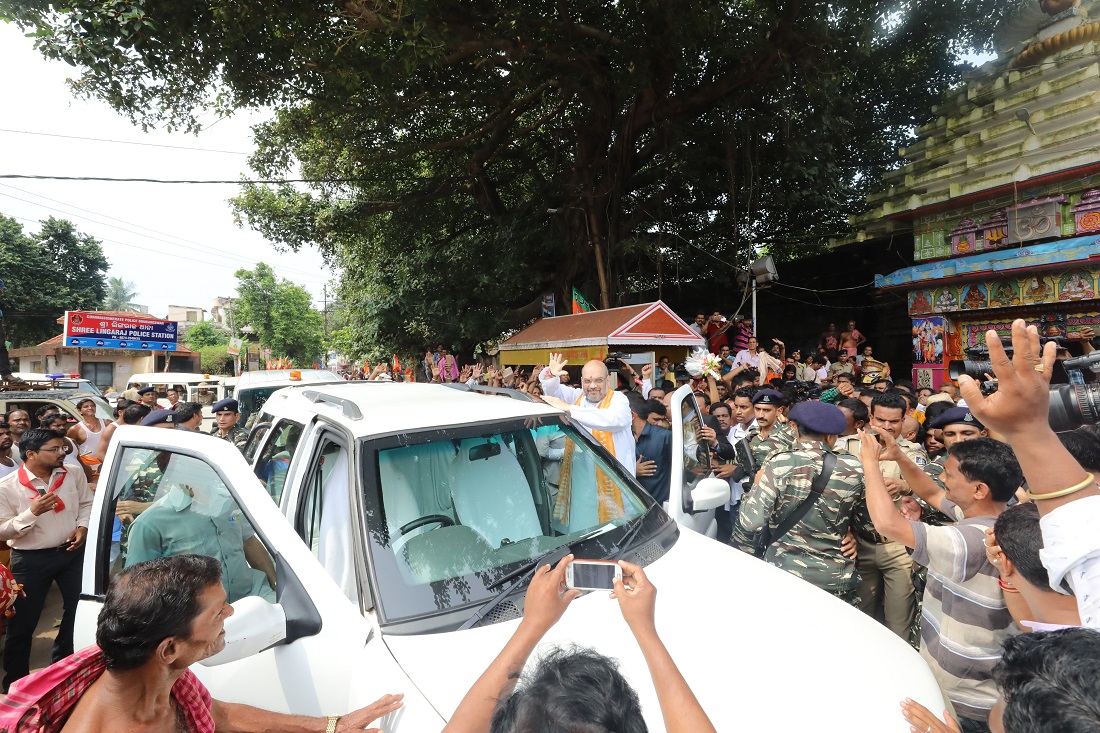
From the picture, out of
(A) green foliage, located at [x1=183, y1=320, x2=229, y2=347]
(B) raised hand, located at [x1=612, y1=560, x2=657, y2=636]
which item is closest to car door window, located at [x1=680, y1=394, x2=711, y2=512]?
(B) raised hand, located at [x1=612, y1=560, x2=657, y2=636]

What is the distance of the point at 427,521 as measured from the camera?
7.81 feet

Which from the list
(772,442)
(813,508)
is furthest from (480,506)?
(772,442)

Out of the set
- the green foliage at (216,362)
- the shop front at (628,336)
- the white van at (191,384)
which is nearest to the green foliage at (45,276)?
the green foliage at (216,362)

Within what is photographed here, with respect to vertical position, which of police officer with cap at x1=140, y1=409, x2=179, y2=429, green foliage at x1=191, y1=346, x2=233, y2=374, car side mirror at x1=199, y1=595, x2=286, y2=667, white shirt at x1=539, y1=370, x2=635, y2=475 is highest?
green foliage at x1=191, y1=346, x2=233, y2=374

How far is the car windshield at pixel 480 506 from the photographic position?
202 cm

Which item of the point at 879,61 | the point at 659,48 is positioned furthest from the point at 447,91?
the point at 879,61

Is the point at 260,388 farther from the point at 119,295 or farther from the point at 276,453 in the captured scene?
the point at 119,295

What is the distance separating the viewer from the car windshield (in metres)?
2.02

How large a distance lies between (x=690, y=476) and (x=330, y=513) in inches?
93.5

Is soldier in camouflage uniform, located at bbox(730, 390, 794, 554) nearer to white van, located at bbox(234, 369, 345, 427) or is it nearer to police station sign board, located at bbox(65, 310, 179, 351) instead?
white van, located at bbox(234, 369, 345, 427)

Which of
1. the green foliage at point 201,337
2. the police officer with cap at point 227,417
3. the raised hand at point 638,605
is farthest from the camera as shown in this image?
the green foliage at point 201,337

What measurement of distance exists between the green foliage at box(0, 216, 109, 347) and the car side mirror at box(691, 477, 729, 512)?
3268 centimetres

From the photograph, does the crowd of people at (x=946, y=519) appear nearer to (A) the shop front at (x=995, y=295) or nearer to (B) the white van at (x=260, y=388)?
(B) the white van at (x=260, y=388)

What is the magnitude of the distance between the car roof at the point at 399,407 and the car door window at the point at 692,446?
47.3 inches
